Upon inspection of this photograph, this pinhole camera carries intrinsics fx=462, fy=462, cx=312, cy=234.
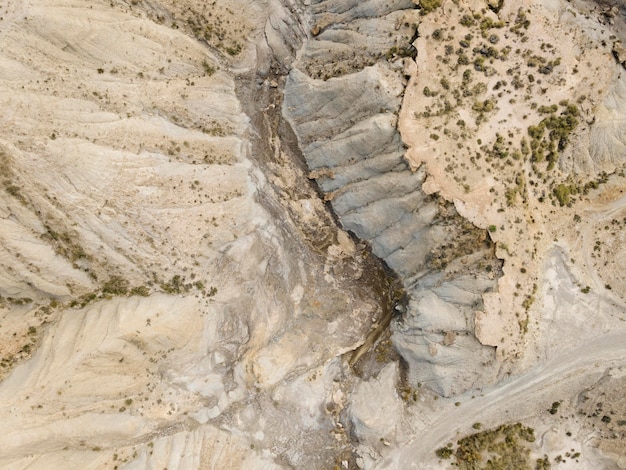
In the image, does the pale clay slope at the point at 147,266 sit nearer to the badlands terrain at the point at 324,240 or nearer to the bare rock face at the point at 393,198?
the badlands terrain at the point at 324,240

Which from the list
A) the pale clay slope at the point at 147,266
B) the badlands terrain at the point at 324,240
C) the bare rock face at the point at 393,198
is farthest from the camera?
the bare rock face at the point at 393,198

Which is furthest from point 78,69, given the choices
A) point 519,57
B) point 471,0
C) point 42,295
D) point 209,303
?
point 519,57

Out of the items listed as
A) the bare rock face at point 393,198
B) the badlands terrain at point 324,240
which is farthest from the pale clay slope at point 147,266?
the bare rock face at point 393,198

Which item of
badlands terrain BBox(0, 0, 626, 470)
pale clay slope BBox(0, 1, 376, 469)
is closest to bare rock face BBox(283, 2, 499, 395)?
badlands terrain BBox(0, 0, 626, 470)

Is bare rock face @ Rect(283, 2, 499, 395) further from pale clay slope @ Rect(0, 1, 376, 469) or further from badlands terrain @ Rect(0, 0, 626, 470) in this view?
pale clay slope @ Rect(0, 1, 376, 469)

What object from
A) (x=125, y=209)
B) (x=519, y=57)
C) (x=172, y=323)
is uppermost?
(x=519, y=57)

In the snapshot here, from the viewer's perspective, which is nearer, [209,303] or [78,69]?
[78,69]

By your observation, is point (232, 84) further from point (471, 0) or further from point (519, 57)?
point (519, 57)
